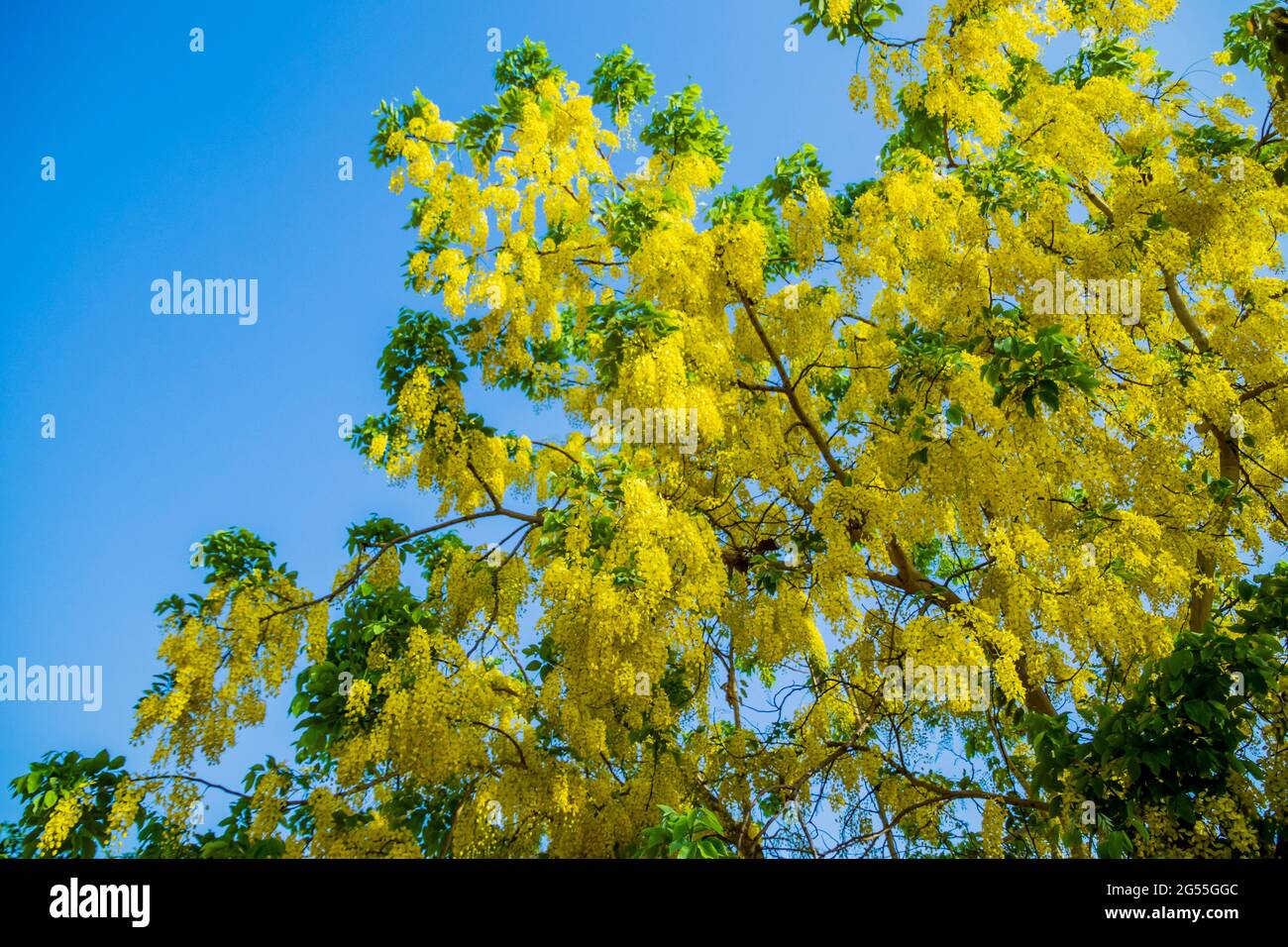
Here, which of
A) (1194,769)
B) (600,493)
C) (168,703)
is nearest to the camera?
(1194,769)

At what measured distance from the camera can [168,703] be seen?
5.71 m

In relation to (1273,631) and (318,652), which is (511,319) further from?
(1273,631)

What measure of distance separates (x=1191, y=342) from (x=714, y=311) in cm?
397

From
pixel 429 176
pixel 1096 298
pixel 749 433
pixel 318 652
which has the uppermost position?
pixel 429 176

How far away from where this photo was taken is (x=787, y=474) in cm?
723

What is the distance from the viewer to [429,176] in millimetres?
7914

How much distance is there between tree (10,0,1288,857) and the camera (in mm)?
5867

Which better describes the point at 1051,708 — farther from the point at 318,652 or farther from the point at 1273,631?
the point at 318,652

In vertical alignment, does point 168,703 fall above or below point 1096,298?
below

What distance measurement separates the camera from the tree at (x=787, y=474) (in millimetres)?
5867
